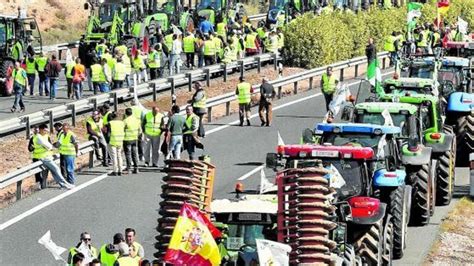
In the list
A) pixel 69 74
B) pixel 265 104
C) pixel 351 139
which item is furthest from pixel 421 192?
pixel 69 74

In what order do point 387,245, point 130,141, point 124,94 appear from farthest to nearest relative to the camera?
1. point 124,94
2. point 130,141
3. point 387,245

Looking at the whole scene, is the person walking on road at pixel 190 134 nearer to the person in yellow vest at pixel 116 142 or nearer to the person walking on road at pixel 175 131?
the person walking on road at pixel 175 131

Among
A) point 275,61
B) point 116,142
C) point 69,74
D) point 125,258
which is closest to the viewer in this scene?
point 125,258

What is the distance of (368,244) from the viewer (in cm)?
1936

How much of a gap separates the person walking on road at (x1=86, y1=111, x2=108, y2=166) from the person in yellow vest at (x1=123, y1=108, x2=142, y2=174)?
77 cm

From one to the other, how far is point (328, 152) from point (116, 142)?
961cm

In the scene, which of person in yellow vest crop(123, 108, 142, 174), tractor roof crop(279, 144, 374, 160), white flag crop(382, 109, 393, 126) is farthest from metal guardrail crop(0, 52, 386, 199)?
tractor roof crop(279, 144, 374, 160)

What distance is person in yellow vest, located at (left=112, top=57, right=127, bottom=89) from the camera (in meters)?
39.8

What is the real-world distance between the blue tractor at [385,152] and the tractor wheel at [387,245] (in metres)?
0.49

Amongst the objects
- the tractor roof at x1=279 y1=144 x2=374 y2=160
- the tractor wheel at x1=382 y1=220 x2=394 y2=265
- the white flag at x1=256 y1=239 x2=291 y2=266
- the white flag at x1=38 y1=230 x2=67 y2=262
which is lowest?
the tractor wheel at x1=382 y1=220 x2=394 y2=265

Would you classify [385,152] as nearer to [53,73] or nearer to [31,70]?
[53,73]

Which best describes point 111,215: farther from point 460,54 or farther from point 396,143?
point 460,54

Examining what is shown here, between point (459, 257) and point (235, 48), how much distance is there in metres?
23.5

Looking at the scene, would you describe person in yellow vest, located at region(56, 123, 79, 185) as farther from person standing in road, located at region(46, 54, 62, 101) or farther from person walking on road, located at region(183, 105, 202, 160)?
person standing in road, located at region(46, 54, 62, 101)
